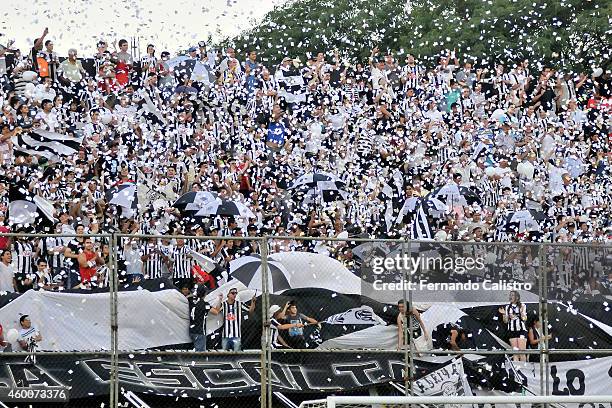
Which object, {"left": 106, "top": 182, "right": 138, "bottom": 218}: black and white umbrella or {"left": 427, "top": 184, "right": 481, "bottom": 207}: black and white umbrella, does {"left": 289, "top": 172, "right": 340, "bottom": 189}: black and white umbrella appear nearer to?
{"left": 427, "top": 184, "right": 481, "bottom": 207}: black and white umbrella

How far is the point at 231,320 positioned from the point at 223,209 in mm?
5433

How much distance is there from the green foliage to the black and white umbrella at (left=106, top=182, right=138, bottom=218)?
17.3m

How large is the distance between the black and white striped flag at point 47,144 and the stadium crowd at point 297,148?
0.02m

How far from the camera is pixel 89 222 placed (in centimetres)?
1802

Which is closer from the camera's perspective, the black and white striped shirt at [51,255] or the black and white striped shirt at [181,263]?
the black and white striped shirt at [181,263]

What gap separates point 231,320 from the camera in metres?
12.8

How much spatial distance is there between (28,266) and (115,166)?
7043 millimetres

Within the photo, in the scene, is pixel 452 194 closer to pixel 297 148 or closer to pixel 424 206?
pixel 424 206

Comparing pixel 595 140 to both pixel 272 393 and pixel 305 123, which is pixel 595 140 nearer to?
pixel 305 123

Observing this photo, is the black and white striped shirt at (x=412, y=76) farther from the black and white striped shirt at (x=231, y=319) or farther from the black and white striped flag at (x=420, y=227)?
the black and white striped shirt at (x=231, y=319)

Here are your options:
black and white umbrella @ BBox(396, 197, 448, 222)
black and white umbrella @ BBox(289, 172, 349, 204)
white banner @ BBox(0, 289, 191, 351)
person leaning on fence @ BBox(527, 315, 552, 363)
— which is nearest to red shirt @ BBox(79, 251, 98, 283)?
white banner @ BBox(0, 289, 191, 351)

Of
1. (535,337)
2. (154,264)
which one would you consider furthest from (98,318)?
(535,337)

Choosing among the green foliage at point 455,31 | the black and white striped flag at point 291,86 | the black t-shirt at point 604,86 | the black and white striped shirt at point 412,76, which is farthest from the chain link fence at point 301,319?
the green foliage at point 455,31

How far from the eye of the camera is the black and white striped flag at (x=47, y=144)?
63.2ft
